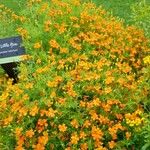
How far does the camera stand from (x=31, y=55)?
611 cm

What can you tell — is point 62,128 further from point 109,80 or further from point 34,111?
point 109,80

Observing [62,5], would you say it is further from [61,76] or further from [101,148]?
[101,148]

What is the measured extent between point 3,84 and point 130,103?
5.84 feet

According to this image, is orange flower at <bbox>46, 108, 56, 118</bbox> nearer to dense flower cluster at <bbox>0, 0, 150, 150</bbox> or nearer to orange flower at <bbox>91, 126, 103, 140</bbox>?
dense flower cluster at <bbox>0, 0, 150, 150</bbox>

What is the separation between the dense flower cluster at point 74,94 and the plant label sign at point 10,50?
0.15 meters

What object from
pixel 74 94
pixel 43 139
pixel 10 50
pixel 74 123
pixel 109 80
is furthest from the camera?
pixel 10 50

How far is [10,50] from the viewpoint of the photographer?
20.2 feet

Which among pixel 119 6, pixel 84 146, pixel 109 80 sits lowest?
pixel 119 6

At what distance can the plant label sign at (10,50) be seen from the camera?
6121 mm

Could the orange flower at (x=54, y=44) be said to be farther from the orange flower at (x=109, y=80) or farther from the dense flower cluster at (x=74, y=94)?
the orange flower at (x=109, y=80)

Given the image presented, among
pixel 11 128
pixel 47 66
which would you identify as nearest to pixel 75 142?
pixel 11 128

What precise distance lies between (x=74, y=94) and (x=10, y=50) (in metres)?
1.45

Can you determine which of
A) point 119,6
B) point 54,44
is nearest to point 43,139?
point 54,44

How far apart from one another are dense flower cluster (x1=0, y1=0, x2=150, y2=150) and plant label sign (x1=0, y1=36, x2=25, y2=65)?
Result: 0.15 meters
